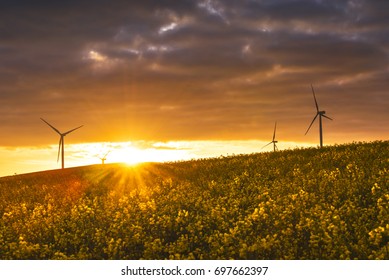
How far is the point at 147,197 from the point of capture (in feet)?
65.5

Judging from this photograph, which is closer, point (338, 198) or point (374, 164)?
point (338, 198)

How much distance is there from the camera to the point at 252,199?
18.6 m
